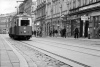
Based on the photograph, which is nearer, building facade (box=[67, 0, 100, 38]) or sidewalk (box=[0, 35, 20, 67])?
sidewalk (box=[0, 35, 20, 67])

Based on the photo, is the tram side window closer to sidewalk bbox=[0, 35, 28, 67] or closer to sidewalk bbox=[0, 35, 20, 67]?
sidewalk bbox=[0, 35, 28, 67]

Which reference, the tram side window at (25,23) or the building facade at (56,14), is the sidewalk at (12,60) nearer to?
the tram side window at (25,23)

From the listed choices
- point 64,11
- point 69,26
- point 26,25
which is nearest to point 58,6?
point 64,11

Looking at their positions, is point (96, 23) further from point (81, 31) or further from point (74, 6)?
point (74, 6)

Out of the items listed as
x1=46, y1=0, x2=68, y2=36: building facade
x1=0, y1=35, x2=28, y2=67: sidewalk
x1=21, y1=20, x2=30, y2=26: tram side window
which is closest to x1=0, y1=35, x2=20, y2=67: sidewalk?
x1=0, y1=35, x2=28, y2=67: sidewalk

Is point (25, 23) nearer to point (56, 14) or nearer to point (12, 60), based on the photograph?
point (12, 60)

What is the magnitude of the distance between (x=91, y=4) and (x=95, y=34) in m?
4.41

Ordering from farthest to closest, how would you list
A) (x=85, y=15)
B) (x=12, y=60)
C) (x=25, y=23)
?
(x=85, y=15), (x=25, y=23), (x=12, y=60)

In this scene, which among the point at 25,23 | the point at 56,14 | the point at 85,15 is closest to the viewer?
the point at 25,23

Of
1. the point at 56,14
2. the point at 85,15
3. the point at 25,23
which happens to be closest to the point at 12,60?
the point at 25,23

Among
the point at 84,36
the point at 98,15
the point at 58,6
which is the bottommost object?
the point at 84,36

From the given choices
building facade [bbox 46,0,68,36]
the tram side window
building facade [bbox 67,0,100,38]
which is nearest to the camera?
the tram side window

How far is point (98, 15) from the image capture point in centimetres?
3200

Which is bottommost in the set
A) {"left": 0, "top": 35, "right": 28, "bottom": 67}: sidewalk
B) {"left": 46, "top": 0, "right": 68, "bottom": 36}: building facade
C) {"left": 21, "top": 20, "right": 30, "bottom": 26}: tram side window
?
{"left": 0, "top": 35, "right": 28, "bottom": 67}: sidewalk
